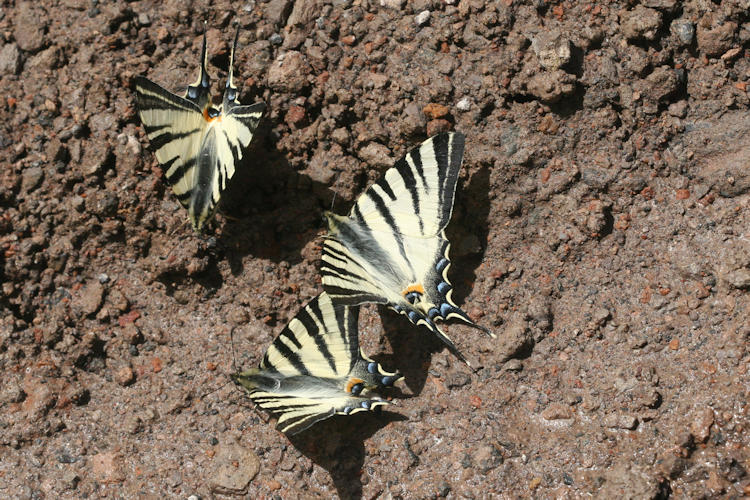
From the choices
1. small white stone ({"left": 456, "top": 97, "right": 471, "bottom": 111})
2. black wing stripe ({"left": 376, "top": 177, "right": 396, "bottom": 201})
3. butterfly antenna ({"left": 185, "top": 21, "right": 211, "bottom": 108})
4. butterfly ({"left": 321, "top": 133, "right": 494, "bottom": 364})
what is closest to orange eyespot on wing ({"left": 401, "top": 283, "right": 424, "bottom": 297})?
butterfly ({"left": 321, "top": 133, "right": 494, "bottom": 364})

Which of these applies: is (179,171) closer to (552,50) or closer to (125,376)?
(125,376)

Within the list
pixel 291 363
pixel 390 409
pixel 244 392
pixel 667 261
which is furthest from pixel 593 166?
pixel 244 392

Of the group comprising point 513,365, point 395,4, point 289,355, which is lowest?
point 513,365

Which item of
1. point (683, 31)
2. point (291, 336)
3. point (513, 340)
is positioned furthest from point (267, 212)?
point (683, 31)

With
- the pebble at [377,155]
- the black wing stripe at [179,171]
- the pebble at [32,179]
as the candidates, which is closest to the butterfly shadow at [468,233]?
the pebble at [377,155]

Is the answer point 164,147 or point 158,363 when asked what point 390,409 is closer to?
point 158,363
